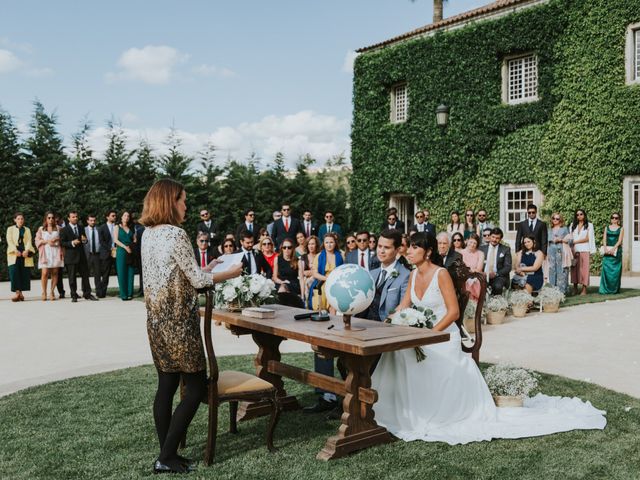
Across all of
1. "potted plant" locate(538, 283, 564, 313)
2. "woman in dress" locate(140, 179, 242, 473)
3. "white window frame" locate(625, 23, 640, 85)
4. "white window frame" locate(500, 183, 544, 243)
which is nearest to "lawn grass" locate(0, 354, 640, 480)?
"woman in dress" locate(140, 179, 242, 473)

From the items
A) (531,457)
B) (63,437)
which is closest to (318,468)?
(531,457)

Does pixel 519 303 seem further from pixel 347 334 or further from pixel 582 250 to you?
pixel 347 334

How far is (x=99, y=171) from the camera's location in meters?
19.1

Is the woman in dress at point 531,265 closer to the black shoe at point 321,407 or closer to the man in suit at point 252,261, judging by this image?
the man in suit at point 252,261

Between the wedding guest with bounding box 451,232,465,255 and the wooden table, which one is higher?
the wedding guest with bounding box 451,232,465,255

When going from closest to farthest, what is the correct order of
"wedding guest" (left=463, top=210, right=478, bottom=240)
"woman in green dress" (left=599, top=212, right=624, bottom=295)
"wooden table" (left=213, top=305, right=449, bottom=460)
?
"wooden table" (left=213, top=305, right=449, bottom=460) → "woman in green dress" (left=599, top=212, right=624, bottom=295) → "wedding guest" (left=463, top=210, right=478, bottom=240)

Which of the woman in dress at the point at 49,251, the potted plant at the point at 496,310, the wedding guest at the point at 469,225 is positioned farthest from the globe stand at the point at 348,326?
the woman in dress at the point at 49,251

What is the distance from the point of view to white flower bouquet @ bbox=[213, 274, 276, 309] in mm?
5492

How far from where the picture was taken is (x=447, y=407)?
4.98 metres

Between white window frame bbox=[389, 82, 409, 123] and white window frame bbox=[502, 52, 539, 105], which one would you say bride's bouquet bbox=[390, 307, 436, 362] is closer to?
white window frame bbox=[502, 52, 539, 105]

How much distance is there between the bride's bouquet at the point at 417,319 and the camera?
16.0 ft

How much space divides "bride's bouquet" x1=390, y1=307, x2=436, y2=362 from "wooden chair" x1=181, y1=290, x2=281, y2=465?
114cm

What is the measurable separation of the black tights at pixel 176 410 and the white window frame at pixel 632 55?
16.1 metres

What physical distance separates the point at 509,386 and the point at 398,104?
58.2ft
